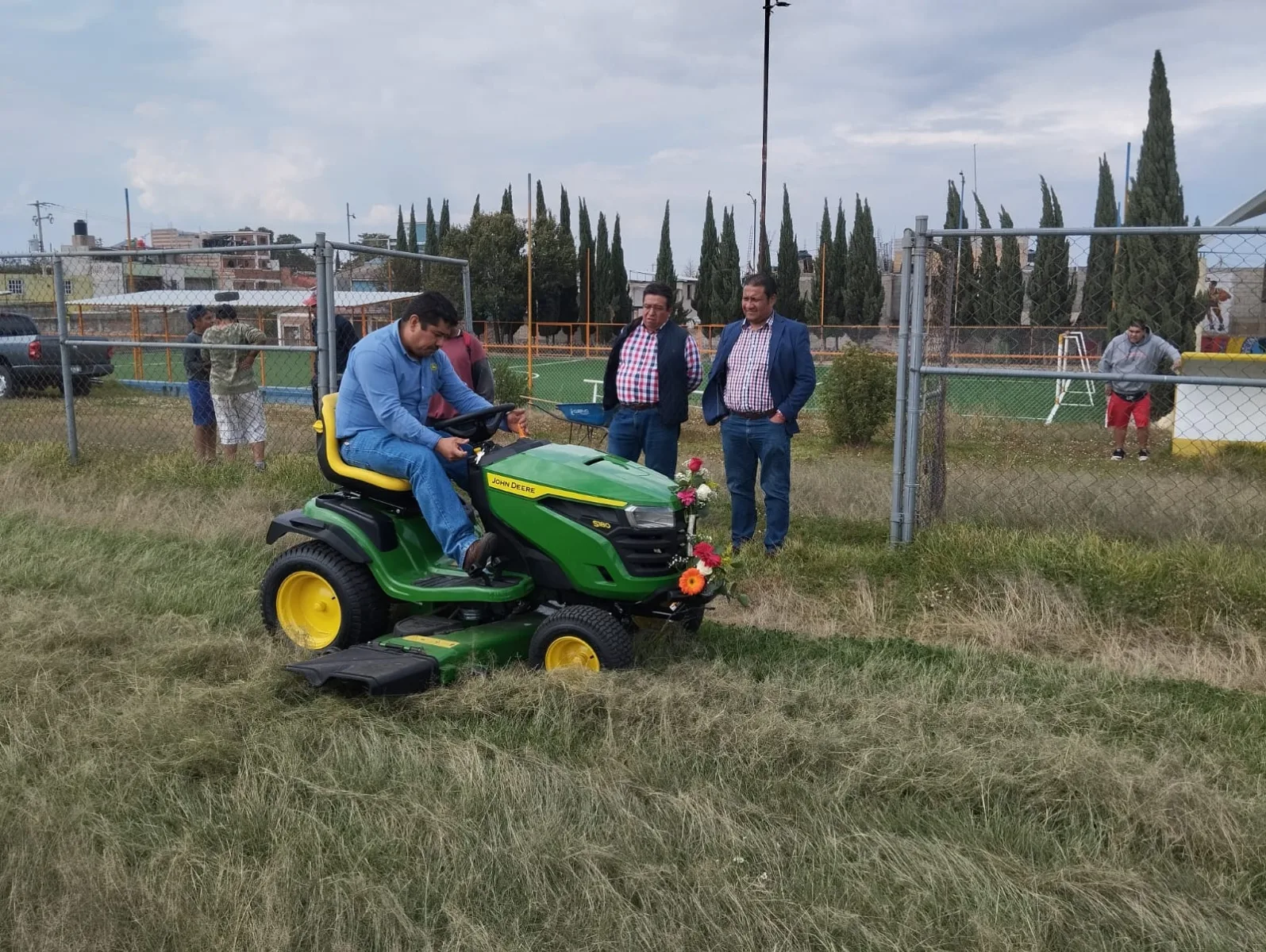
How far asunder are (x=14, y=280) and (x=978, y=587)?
20.8 m

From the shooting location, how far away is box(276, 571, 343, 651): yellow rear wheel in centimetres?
493

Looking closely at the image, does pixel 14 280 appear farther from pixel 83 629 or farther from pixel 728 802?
pixel 728 802

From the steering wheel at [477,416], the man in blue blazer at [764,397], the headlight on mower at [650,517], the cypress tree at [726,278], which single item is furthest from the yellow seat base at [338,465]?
the cypress tree at [726,278]

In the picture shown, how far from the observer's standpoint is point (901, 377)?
592 cm

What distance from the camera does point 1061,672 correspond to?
4418 mm

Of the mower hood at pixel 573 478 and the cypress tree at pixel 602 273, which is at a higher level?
the cypress tree at pixel 602 273

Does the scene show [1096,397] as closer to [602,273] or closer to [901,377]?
[901,377]

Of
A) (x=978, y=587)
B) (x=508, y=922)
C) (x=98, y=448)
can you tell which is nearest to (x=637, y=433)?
(x=978, y=587)

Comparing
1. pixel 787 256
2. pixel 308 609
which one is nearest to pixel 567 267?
pixel 787 256

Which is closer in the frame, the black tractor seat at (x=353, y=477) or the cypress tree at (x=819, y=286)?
the black tractor seat at (x=353, y=477)

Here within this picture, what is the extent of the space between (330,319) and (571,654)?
382cm

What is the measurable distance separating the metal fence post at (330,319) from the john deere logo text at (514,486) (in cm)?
296

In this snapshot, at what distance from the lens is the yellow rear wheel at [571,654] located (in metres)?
4.23

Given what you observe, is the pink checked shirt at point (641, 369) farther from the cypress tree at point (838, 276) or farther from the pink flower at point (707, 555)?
the cypress tree at point (838, 276)
